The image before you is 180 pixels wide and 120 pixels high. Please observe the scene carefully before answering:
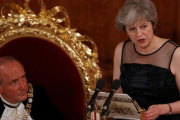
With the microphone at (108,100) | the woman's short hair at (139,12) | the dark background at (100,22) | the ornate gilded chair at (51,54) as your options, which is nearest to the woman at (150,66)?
the woman's short hair at (139,12)

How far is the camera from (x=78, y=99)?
2605 millimetres

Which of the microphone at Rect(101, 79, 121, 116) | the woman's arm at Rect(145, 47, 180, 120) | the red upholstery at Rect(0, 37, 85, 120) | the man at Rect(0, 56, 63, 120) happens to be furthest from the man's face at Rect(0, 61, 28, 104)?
the woman's arm at Rect(145, 47, 180, 120)

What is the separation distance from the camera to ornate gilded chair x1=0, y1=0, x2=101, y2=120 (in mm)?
2576

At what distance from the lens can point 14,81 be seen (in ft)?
7.79

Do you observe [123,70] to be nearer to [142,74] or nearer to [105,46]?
[142,74]

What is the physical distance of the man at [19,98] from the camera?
236cm

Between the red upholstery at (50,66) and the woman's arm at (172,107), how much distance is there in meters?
0.52

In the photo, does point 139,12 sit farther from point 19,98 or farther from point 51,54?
point 19,98

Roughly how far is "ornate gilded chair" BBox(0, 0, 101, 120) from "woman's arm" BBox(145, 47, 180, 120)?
47cm

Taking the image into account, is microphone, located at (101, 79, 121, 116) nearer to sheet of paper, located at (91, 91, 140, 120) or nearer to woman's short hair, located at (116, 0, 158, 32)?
sheet of paper, located at (91, 91, 140, 120)

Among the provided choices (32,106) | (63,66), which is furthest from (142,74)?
(32,106)

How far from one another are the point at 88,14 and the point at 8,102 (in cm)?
118

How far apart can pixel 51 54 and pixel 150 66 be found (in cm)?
68

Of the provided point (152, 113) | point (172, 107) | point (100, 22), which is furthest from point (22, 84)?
point (100, 22)
